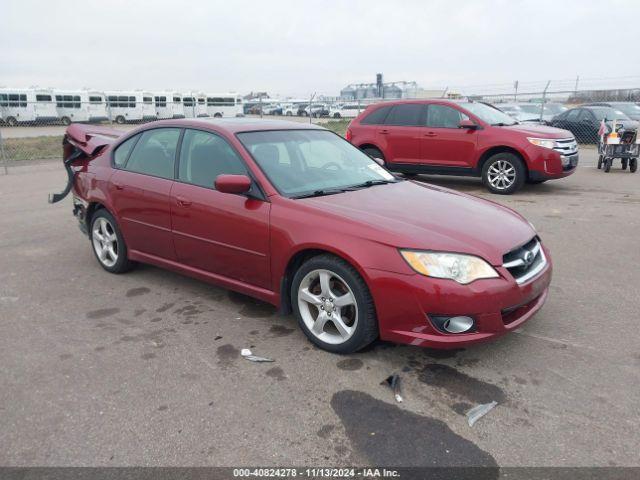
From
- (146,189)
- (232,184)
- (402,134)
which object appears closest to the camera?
(232,184)

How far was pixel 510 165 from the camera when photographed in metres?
9.40

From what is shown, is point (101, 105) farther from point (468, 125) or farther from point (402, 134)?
point (468, 125)

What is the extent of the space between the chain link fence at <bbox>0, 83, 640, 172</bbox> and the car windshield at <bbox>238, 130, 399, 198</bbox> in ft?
31.8

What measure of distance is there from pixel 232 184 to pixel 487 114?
7502 millimetres

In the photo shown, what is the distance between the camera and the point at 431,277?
3152 millimetres

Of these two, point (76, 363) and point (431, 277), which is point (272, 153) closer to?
point (431, 277)

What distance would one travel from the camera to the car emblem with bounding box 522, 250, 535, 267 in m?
3.48

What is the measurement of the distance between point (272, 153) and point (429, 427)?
2425 millimetres

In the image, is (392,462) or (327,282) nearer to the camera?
(392,462)

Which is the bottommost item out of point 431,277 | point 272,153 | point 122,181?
point 431,277

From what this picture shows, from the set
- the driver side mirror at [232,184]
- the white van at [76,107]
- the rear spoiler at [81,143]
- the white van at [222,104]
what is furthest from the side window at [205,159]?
the white van at [222,104]

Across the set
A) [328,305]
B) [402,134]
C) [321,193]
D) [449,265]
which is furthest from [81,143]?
[402,134]

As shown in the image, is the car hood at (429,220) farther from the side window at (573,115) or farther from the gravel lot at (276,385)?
the side window at (573,115)

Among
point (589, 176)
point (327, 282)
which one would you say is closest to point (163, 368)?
point (327, 282)
